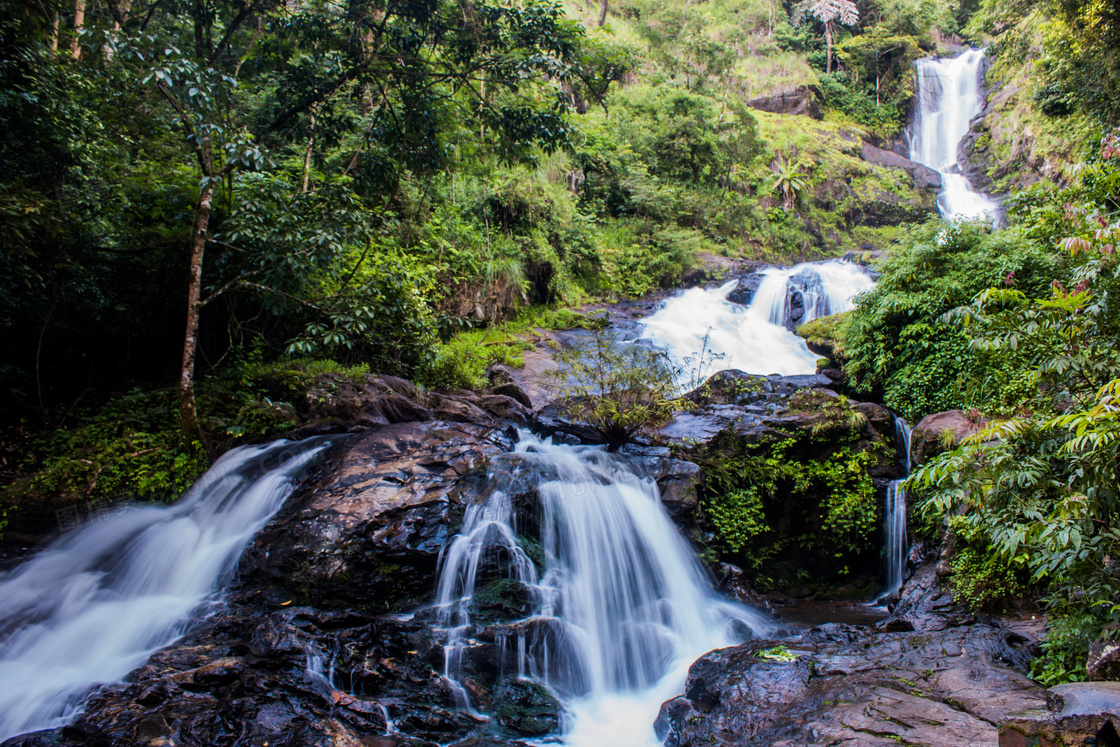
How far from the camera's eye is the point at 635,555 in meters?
6.52

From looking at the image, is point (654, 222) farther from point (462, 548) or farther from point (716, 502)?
point (462, 548)

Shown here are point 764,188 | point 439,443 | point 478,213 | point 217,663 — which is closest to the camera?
point 217,663

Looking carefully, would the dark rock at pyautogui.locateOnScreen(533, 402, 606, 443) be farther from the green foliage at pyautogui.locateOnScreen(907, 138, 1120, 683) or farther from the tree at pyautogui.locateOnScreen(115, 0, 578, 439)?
the green foliage at pyautogui.locateOnScreen(907, 138, 1120, 683)

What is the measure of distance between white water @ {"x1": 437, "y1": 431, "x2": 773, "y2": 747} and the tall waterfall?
3169 centimetres

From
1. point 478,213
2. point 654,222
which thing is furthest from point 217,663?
point 654,222

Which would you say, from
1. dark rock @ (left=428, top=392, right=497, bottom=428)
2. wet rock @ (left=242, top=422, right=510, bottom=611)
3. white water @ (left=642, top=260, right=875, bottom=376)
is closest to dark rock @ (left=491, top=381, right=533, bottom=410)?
dark rock @ (left=428, top=392, right=497, bottom=428)

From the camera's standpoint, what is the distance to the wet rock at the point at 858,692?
11.4 feet

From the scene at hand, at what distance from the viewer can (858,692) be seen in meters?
4.02

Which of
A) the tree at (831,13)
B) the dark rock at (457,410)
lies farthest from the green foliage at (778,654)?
the tree at (831,13)

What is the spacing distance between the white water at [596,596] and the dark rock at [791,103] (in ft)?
111

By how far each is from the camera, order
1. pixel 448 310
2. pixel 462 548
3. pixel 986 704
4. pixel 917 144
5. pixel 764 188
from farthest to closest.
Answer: pixel 917 144 < pixel 764 188 < pixel 448 310 < pixel 462 548 < pixel 986 704

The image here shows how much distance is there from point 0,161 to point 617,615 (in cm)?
856

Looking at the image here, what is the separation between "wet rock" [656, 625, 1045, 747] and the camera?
348 centimetres

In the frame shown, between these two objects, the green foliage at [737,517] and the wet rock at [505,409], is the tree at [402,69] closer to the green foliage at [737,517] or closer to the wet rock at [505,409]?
the wet rock at [505,409]
